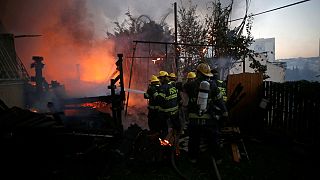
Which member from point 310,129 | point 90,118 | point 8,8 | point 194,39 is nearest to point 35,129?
point 90,118

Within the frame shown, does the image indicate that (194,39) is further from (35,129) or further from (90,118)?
(35,129)

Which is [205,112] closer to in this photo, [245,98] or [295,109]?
[295,109]

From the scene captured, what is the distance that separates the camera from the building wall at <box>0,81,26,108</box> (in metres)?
8.56

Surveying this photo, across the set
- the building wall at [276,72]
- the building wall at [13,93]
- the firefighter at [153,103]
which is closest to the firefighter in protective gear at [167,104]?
the firefighter at [153,103]

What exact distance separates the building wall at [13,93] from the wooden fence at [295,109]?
8393mm

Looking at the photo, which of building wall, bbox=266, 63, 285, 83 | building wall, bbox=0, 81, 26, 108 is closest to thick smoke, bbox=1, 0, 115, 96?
building wall, bbox=0, 81, 26, 108

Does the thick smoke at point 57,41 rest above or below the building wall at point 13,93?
above

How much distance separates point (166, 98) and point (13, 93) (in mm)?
→ 5713

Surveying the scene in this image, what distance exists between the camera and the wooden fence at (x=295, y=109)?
609cm

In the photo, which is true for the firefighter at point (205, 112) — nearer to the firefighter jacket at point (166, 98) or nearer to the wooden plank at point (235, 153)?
the wooden plank at point (235, 153)

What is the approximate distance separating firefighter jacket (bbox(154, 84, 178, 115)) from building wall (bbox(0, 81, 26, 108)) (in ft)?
17.3

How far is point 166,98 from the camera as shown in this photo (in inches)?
278

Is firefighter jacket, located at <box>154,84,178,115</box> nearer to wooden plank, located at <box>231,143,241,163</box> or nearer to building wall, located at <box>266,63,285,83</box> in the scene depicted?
wooden plank, located at <box>231,143,241,163</box>

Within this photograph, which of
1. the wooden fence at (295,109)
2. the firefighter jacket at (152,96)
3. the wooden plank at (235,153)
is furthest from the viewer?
the firefighter jacket at (152,96)
